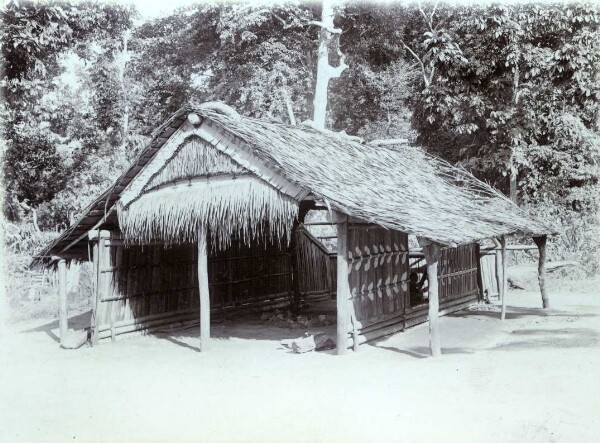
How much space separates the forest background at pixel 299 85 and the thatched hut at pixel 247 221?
4.53 meters

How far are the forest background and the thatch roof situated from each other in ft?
11.3

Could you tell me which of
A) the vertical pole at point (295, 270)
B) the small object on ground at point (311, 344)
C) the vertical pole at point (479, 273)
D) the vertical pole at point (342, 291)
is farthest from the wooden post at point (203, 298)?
the vertical pole at point (479, 273)

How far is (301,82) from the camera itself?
2412 cm

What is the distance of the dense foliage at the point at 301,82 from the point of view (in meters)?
16.1

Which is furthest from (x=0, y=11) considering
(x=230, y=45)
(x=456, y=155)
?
(x=456, y=155)

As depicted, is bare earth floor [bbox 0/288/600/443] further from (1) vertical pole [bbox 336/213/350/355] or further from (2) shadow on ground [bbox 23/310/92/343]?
(2) shadow on ground [bbox 23/310/92/343]

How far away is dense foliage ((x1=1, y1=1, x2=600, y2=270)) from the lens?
16.1 meters

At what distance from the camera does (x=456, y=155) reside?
21953 mm

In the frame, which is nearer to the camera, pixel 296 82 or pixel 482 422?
pixel 482 422

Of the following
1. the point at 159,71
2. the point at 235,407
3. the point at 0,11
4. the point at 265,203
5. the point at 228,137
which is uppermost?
the point at 159,71

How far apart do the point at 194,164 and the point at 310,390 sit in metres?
4.32

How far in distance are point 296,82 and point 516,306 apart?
1295 cm

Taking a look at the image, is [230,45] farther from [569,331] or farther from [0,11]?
[569,331]

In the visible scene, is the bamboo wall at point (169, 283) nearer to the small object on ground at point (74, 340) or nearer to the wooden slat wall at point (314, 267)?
the small object on ground at point (74, 340)
